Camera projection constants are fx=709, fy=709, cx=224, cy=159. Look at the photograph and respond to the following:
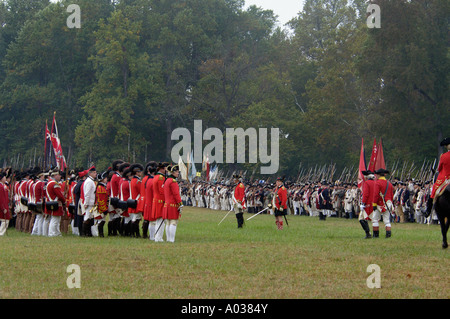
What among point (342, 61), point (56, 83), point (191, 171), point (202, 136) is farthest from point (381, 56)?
point (56, 83)

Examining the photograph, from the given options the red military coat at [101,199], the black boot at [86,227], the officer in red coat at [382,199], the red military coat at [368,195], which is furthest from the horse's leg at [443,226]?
the black boot at [86,227]

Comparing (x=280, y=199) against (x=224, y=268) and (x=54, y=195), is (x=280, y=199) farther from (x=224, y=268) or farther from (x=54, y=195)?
(x=224, y=268)

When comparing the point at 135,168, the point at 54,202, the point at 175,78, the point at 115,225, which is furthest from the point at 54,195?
the point at 175,78

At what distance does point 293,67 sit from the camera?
68875 mm

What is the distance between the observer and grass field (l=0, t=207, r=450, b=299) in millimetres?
9773

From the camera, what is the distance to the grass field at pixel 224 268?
32.1ft

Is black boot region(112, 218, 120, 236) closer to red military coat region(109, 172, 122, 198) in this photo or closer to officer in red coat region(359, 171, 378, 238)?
red military coat region(109, 172, 122, 198)

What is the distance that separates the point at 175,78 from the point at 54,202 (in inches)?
1862

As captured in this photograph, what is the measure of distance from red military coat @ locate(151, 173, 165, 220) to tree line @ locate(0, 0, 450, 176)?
32534 millimetres

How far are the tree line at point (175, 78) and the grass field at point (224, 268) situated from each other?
33.6 m

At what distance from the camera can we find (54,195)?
63.2ft

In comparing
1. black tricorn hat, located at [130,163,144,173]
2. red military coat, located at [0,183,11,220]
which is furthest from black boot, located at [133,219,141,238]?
red military coat, located at [0,183,11,220]

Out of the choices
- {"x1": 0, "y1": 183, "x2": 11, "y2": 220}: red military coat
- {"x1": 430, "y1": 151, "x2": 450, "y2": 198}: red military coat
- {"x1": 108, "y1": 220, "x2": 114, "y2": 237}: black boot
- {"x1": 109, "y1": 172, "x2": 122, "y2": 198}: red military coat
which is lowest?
{"x1": 108, "y1": 220, "x2": 114, "y2": 237}: black boot

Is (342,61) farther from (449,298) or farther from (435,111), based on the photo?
(449,298)
